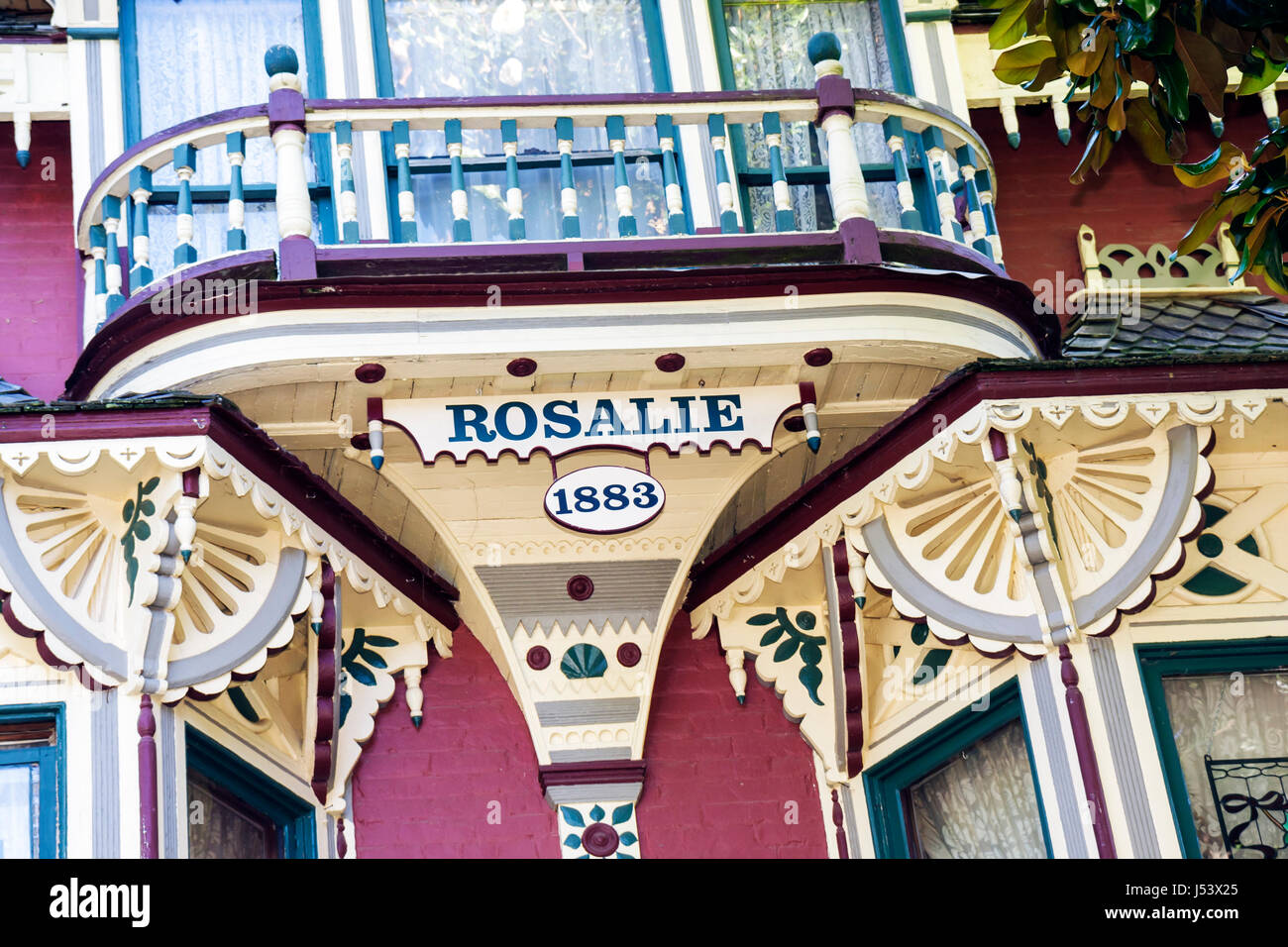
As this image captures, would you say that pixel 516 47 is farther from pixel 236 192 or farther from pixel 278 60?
pixel 236 192

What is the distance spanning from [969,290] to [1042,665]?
186 centimetres

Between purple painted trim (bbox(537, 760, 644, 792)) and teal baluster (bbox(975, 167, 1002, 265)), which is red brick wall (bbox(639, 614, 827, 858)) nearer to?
purple painted trim (bbox(537, 760, 644, 792))

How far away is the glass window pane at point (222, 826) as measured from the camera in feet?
26.6

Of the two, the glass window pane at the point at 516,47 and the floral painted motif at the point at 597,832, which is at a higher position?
the glass window pane at the point at 516,47

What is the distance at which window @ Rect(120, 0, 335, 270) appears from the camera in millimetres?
9703

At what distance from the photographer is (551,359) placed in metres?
8.67

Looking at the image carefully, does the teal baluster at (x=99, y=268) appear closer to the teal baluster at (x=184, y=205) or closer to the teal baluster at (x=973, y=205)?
the teal baluster at (x=184, y=205)

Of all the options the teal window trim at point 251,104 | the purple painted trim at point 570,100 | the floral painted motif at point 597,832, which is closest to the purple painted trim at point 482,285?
the teal window trim at point 251,104

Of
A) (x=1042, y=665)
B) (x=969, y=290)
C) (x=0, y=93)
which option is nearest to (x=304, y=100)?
(x=0, y=93)

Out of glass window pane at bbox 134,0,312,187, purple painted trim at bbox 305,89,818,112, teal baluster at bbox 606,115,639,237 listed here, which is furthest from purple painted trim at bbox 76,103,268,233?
teal baluster at bbox 606,115,639,237

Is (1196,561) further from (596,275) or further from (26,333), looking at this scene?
(26,333)

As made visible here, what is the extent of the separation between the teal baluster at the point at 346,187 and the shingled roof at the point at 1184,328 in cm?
344

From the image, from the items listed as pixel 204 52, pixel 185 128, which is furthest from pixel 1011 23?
pixel 204 52

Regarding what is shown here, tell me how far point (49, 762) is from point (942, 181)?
4.88m
